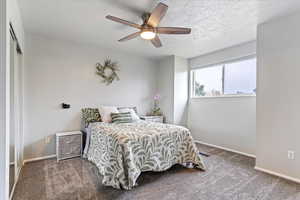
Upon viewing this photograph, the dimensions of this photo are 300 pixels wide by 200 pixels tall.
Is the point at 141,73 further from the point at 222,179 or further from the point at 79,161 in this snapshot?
the point at 222,179

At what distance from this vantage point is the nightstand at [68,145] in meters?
3.23

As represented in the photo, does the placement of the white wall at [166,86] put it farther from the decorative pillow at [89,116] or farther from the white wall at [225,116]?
the decorative pillow at [89,116]

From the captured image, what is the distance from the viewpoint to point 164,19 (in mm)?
2604

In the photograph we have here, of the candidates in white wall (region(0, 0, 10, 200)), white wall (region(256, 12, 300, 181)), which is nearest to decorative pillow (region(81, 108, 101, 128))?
white wall (region(0, 0, 10, 200))

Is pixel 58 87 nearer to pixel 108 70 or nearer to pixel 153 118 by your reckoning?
pixel 108 70

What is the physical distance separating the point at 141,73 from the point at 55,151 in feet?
9.81

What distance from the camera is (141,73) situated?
4902mm

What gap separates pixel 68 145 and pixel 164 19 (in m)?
3.06

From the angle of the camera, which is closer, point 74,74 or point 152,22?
point 152,22

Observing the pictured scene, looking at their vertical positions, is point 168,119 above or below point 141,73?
below

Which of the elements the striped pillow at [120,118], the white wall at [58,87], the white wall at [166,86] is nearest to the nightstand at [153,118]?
the white wall at [166,86]

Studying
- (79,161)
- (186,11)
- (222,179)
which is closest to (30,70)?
(79,161)

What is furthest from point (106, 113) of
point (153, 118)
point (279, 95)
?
point (279, 95)

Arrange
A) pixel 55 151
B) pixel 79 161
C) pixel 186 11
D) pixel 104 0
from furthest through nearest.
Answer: pixel 55 151, pixel 79 161, pixel 186 11, pixel 104 0
